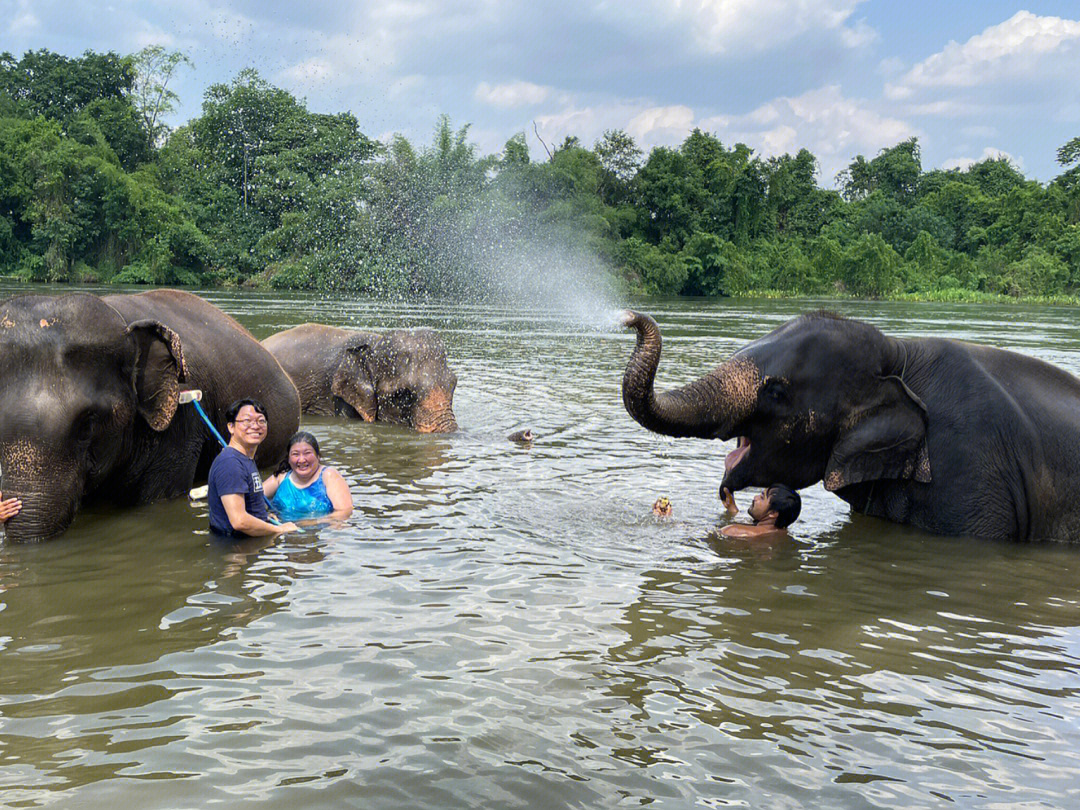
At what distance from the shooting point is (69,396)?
575cm

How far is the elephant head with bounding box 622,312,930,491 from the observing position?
6.14 m

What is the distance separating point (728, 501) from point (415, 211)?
42.0 meters

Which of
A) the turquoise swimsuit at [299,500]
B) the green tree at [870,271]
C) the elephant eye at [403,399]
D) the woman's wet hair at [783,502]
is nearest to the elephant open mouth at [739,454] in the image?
the woman's wet hair at [783,502]

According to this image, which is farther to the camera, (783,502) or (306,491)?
(306,491)

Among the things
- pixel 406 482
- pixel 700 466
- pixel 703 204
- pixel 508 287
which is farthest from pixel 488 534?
pixel 703 204

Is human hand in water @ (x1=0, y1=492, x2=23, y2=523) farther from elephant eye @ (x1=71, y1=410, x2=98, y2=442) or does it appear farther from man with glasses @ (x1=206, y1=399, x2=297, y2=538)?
man with glasses @ (x1=206, y1=399, x2=297, y2=538)

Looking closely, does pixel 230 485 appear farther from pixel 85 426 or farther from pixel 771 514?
pixel 771 514

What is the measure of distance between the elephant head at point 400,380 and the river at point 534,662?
3113 mm

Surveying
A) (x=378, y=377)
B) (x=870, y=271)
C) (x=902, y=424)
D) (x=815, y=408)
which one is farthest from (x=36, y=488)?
(x=870, y=271)

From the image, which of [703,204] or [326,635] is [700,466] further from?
[703,204]

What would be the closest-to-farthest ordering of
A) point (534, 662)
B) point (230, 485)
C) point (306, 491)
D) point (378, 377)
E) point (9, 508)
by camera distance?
point (534, 662) → point (9, 508) → point (230, 485) → point (306, 491) → point (378, 377)

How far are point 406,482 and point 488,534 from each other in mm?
1734

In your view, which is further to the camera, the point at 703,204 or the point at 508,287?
the point at 703,204

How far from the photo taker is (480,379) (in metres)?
14.6
